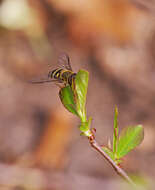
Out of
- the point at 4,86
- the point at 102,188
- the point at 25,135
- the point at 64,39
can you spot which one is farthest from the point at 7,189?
the point at 64,39

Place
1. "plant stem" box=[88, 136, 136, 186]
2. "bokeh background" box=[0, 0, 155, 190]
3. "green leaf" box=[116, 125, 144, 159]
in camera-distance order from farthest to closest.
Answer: "bokeh background" box=[0, 0, 155, 190]
"green leaf" box=[116, 125, 144, 159]
"plant stem" box=[88, 136, 136, 186]

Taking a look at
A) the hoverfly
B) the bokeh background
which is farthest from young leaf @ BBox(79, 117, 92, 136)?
the bokeh background

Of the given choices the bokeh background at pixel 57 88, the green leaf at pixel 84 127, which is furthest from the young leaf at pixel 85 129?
the bokeh background at pixel 57 88

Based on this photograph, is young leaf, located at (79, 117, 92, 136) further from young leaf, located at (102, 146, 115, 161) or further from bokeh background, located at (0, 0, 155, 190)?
bokeh background, located at (0, 0, 155, 190)

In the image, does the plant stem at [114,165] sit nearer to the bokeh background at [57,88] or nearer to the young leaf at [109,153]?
the young leaf at [109,153]

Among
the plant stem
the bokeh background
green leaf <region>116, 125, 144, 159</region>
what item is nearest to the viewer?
the plant stem

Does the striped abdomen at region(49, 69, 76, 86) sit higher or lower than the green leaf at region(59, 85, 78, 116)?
higher

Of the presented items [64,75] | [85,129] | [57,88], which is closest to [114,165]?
[85,129]

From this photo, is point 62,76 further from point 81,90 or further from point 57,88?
point 57,88
